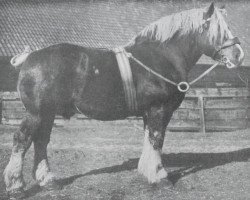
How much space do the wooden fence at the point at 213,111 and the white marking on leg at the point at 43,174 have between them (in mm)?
6879

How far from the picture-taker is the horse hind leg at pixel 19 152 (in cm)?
511

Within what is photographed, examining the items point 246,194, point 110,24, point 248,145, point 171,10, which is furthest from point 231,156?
point 171,10

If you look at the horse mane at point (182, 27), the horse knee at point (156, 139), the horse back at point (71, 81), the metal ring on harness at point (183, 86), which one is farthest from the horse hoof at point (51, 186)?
the horse mane at point (182, 27)

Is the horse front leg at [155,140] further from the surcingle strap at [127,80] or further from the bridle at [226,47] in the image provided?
the bridle at [226,47]

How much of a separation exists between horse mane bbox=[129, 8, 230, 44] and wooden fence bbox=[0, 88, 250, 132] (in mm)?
6229

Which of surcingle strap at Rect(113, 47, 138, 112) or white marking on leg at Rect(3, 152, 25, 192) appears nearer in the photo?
white marking on leg at Rect(3, 152, 25, 192)

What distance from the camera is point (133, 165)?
7.12 m

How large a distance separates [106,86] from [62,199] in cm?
163

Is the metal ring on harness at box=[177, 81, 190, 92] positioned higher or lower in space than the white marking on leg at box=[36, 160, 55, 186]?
higher

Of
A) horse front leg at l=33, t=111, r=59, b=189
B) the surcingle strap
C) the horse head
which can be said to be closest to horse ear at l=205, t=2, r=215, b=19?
the horse head

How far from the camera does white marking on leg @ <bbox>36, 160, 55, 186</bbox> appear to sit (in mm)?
5477

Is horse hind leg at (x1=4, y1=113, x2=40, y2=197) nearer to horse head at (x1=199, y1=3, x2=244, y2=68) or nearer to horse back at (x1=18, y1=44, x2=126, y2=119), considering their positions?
horse back at (x1=18, y1=44, x2=126, y2=119)

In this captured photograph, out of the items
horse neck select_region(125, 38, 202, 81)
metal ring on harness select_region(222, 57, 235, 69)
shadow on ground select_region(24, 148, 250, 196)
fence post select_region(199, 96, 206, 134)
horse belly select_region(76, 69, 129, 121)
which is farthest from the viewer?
fence post select_region(199, 96, 206, 134)

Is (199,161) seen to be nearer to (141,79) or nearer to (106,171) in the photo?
(106,171)
